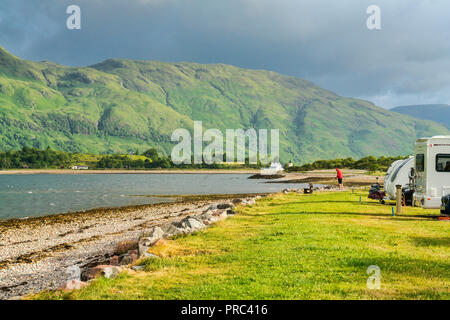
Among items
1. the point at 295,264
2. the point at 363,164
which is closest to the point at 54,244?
the point at 295,264

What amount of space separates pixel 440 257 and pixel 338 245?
308 cm

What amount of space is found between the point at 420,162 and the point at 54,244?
23.0 m

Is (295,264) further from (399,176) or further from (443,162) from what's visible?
(399,176)

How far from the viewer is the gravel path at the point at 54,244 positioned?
15.8 metres

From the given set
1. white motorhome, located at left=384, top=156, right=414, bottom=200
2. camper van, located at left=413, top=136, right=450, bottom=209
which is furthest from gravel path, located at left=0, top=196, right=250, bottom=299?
white motorhome, located at left=384, top=156, right=414, bottom=200

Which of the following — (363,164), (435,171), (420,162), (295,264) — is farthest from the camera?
(363,164)

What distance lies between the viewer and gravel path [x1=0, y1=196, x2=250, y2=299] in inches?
622

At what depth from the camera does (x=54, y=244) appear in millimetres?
24719

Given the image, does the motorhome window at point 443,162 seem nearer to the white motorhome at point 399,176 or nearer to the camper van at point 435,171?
the camper van at point 435,171

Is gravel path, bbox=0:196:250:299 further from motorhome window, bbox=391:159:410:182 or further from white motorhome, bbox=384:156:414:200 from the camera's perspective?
motorhome window, bbox=391:159:410:182

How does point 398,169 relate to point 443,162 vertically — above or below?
below
